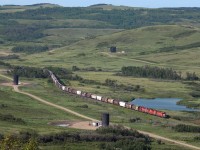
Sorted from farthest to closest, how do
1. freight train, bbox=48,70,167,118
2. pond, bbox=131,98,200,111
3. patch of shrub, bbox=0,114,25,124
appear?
pond, bbox=131,98,200,111
freight train, bbox=48,70,167,118
patch of shrub, bbox=0,114,25,124

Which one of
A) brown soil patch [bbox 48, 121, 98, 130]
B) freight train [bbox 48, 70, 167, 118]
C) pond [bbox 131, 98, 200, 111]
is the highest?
brown soil patch [bbox 48, 121, 98, 130]

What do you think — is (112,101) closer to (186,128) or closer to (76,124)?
(76,124)

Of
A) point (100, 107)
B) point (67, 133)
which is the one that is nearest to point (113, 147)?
point (67, 133)

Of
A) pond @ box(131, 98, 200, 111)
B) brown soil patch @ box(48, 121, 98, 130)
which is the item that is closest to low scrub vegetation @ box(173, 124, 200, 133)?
brown soil patch @ box(48, 121, 98, 130)

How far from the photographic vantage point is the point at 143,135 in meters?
98.6

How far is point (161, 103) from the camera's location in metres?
156

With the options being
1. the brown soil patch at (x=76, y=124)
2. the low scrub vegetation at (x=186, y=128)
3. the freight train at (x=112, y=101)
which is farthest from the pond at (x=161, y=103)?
the brown soil patch at (x=76, y=124)

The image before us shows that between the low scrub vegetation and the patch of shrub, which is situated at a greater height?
the patch of shrub

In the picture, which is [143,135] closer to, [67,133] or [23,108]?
[67,133]

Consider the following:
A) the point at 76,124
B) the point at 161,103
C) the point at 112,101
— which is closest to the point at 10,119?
the point at 76,124

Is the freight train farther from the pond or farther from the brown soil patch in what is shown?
the brown soil patch

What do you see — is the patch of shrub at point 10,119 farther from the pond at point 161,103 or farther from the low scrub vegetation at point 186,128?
the pond at point 161,103

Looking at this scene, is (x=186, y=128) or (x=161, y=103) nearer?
(x=186, y=128)

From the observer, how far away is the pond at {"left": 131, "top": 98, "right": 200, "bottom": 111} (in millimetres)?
147500
